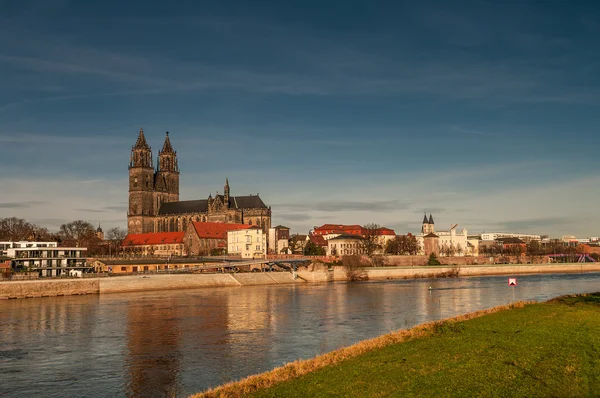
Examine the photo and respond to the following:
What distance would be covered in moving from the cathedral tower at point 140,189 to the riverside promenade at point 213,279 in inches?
3549

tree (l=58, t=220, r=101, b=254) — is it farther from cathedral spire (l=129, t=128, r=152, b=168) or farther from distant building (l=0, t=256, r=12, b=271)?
distant building (l=0, t=256, r=12, b=271)

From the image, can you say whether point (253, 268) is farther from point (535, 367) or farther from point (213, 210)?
point (535, 367)

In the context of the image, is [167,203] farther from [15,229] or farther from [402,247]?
[402,247]

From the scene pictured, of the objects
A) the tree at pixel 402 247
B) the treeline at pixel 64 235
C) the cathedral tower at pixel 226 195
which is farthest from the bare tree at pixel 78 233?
the tree at pixel 402 247

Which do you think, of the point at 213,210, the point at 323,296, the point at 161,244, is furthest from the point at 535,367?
the point at 213,210

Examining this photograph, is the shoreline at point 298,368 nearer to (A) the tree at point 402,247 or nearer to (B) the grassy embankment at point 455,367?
(B) the grassy embankment at point 455,367

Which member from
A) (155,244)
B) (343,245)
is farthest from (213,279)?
(343,245)

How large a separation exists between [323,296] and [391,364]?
5123cm

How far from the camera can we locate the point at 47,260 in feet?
300

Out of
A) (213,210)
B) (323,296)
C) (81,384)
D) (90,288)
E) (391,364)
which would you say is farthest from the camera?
(213,210)

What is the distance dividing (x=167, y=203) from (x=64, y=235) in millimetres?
35572

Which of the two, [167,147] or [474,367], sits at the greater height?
[167,147]

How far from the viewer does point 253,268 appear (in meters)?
120

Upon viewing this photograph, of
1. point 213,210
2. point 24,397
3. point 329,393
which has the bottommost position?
point 24,397
